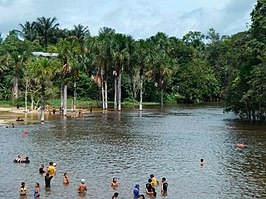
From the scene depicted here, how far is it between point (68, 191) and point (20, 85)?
7822cm

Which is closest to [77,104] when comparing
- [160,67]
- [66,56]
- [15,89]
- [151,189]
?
[15,89]

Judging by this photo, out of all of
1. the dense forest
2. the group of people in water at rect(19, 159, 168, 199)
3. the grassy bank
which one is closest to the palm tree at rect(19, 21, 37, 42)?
the dense forest

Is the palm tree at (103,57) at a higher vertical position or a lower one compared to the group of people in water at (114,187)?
higher

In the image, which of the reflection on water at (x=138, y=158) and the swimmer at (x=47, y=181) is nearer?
the swimmer at (x=47, y=181)

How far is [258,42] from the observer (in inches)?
2315

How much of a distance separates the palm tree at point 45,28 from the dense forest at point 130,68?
98mm

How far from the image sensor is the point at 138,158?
118 feet

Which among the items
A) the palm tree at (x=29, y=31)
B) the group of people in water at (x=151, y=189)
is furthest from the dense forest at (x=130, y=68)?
the group of people in water at (x=151, y=189)

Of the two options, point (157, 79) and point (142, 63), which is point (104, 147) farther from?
point (157, 79)

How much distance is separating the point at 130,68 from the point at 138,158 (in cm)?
6456

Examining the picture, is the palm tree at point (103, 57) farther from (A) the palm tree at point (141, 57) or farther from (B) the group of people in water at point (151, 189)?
(B) the group of people in water at point (151, 189)

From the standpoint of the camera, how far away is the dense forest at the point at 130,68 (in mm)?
61875

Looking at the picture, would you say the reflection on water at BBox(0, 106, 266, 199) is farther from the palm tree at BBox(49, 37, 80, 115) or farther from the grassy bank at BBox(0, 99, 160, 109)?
the grassy bank at BBox(0, 99, 160, 109)

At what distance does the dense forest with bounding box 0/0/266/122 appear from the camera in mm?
61875
